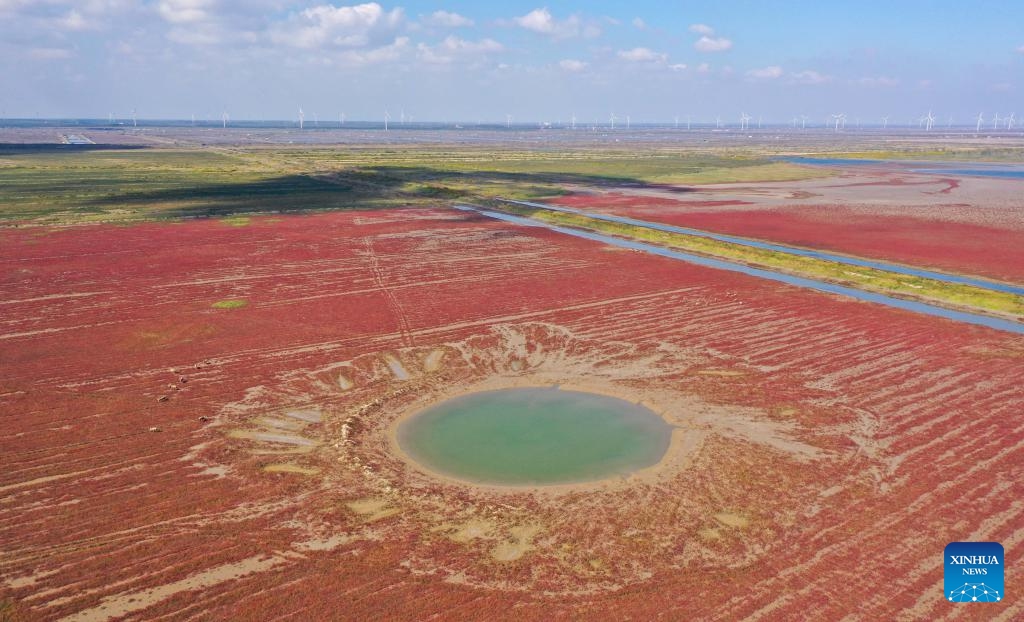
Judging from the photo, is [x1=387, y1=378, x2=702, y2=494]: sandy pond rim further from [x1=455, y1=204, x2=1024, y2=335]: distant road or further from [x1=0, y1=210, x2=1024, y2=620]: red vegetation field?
[x1=455, y1=204, x2=1024, y2=335]: distant road

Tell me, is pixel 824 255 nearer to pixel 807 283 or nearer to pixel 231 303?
pixel 807 283

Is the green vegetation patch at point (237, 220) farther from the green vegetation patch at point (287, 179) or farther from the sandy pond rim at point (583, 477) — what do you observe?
the sandy pond rim at point (583, 477)

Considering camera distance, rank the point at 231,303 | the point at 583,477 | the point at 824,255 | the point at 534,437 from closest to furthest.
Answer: the point at 583,477 < the point at 534,437 < the point at 231,303 < the point at 824,255

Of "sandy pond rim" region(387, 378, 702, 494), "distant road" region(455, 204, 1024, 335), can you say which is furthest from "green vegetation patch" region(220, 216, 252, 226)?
"sandy pond rim" region(387, 378, 702, 494)

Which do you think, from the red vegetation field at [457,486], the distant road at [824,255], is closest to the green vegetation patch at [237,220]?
the red vegetation field at [457,486]

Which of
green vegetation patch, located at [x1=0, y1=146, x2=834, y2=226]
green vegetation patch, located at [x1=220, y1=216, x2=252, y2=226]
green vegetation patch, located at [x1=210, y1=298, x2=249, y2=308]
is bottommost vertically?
green vegetation patch, located at [x1=210, y1=298, x2=249, y2=308]

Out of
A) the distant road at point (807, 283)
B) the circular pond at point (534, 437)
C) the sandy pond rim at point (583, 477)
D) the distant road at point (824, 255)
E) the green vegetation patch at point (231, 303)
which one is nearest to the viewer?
the sandy pond rim at point (583, 477)

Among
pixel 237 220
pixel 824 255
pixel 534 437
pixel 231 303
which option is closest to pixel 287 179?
pixel 237 220
